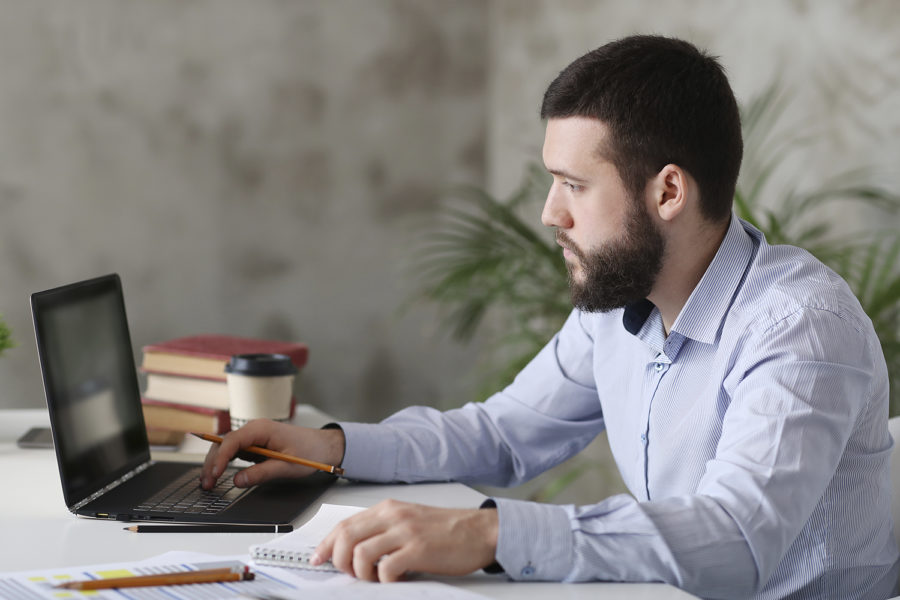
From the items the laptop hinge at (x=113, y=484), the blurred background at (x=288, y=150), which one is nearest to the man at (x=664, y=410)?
the laptop hinge at (x=113, y=484)

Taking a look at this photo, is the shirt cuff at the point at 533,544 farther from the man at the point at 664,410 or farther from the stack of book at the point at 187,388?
the stack of book at the point at 187,388

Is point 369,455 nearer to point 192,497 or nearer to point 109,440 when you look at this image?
point 192,497

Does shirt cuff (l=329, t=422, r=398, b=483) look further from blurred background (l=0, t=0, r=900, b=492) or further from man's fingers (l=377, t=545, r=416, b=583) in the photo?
blurred background (l=0, t=0, r=900, b=492)

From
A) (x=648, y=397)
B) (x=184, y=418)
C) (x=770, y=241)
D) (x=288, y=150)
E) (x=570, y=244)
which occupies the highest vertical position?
(x=288, y=150)

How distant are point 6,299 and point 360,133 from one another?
47.4 inches

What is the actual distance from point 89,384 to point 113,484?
14 cm

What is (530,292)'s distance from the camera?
248 centimetres

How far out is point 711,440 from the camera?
1.23 m

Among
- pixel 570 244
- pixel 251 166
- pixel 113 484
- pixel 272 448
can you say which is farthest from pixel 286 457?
pixel 251 166

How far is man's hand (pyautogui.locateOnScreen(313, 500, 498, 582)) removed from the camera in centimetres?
92

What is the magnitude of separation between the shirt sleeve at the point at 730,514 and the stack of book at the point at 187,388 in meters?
0.88

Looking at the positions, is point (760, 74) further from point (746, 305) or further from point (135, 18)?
point (135, 18)

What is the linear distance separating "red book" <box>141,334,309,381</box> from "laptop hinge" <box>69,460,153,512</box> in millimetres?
297

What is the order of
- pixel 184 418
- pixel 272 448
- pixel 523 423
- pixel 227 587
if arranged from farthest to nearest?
pixel 184 418 → pixel 523 423 → pixel 272 448 → pixel 227 587
